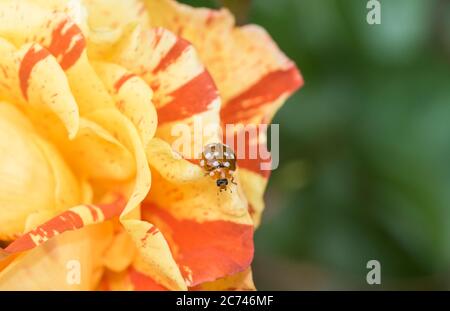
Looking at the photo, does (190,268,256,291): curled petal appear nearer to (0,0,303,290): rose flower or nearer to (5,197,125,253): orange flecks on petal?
(0,0,303,290): rose flower

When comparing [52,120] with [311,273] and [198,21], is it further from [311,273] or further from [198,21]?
[311,273]

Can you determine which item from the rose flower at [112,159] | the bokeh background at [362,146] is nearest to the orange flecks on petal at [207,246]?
the rose flower at [112,159]

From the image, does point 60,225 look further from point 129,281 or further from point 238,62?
point 238,62

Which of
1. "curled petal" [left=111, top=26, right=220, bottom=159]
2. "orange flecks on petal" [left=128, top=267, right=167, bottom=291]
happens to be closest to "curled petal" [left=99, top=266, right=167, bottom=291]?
"orange flecks on petal" [left=128, top=267, right=167, bottom=291]

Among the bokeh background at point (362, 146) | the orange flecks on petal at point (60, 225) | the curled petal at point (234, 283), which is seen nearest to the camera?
the orange flecks on petal at point (60, 225)

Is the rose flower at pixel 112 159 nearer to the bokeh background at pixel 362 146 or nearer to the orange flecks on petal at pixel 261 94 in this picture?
the orange flecks on petal at pixel 261 94

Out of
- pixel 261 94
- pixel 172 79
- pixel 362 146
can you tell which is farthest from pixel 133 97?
pixel 362 146
